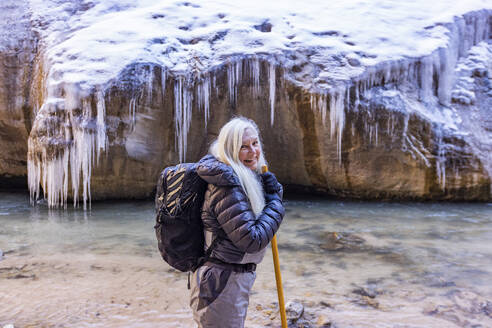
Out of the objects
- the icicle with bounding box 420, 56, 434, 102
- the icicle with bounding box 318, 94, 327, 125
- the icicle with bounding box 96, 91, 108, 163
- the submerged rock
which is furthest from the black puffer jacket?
the icicle with bounding box 420, 56, 434, 102

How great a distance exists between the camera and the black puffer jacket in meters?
1.52

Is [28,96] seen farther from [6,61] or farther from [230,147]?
[230,147]

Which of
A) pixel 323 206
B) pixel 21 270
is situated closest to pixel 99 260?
pixel 21 270

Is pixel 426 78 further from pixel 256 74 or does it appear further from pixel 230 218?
pixel 230 218

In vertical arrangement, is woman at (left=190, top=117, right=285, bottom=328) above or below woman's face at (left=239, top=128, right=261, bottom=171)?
below

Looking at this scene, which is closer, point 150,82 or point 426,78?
point 150,82

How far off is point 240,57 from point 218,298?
6.10 m

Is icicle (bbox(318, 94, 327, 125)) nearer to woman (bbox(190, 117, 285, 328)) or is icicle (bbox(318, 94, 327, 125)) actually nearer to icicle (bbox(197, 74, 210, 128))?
icicle (bbox(197, 74, 210, 128))

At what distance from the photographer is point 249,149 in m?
1.69

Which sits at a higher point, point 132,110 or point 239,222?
point 132,110

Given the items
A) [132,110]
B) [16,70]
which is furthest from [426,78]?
[16,70]

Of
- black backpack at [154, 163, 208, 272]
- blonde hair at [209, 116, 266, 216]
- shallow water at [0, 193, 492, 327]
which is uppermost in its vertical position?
blonde hair at [209, 116, 266, 216]

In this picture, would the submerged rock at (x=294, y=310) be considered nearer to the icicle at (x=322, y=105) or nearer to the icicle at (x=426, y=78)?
the icicle at (x=322, y=105)

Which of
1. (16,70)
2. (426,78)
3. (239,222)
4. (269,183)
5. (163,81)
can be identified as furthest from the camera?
(16,70)
